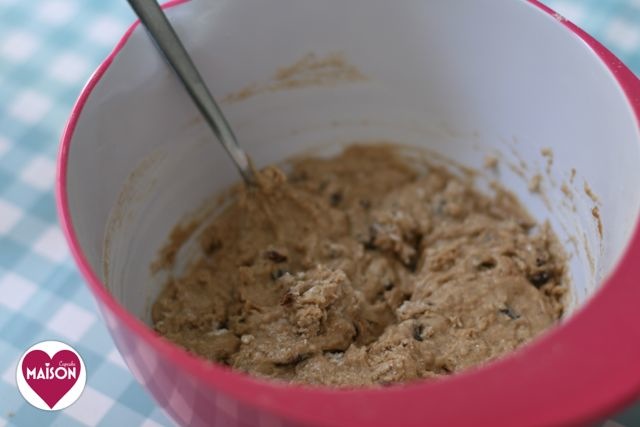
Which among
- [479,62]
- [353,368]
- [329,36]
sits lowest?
[353,368]

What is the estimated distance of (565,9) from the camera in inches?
74.6

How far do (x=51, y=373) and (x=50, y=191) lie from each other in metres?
0.45

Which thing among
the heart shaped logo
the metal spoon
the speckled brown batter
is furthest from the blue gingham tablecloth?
the metal spoon

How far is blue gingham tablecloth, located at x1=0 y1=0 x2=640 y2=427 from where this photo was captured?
1331 mm

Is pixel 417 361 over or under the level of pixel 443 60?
under

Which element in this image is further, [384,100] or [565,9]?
[565,9]

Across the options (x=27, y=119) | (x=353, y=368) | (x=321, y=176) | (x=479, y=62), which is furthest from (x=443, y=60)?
(x=27, y=119)

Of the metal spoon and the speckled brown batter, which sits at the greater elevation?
the metal spoon

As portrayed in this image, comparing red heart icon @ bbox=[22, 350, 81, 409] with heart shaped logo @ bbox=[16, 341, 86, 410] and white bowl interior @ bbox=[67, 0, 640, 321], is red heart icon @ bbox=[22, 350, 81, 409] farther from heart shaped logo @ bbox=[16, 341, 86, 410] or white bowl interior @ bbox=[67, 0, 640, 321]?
white bowl interior @ bbox=[67, 0, 640, 321]

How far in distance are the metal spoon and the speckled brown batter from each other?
8 cm

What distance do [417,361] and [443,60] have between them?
61cm

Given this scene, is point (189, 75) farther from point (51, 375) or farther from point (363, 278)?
point (51, 375)

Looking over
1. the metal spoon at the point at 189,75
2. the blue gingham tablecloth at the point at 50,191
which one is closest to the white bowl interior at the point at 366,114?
the metal spoon at the point at 189,75

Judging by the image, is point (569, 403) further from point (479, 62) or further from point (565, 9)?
point (565, 9)
